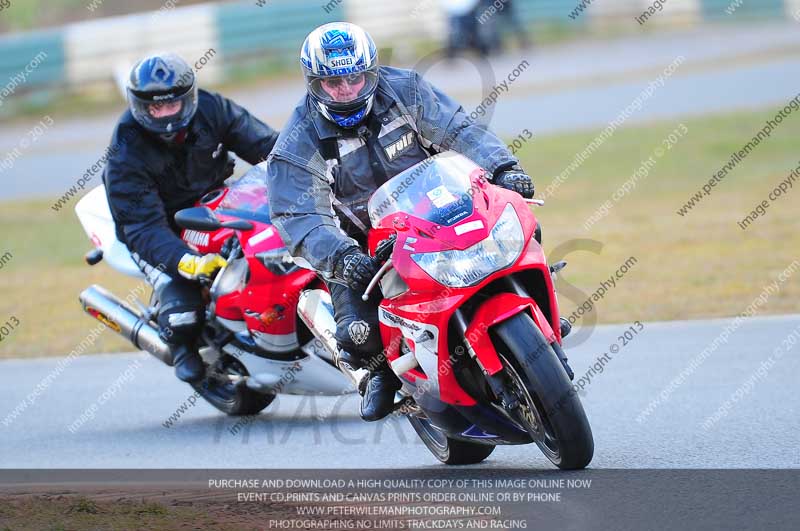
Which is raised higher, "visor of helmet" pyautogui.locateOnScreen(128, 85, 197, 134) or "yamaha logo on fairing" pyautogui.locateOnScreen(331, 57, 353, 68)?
"yamaha logo on fairing" pyautogui.locateOnScreen(331, 57, 353, 68)

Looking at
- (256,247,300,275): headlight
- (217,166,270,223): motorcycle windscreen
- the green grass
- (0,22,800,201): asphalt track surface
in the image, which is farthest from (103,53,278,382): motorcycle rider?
(0,22,800,201): asphalt track surface

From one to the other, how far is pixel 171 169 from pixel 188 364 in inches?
48.7

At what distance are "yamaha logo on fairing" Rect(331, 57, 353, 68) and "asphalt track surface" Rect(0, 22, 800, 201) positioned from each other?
13980mm

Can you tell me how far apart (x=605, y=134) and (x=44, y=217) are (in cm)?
910

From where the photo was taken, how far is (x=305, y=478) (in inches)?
227

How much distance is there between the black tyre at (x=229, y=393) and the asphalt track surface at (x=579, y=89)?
1222 centimetres

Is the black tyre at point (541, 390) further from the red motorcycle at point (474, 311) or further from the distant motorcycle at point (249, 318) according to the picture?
the distant motorcycle at point (249, 318)

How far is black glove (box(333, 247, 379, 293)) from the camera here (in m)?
5.27

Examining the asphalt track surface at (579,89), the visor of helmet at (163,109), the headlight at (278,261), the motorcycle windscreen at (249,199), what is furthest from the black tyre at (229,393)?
the asphalt track surface at (579,89)

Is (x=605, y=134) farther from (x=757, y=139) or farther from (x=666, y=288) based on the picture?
(x=666, y=288)

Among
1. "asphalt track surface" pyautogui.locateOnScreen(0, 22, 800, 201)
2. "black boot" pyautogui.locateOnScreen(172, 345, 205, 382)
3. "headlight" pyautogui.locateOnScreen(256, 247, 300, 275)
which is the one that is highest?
"headlight" pyautogui.locateOnScreen(256, 247, 300, 275)

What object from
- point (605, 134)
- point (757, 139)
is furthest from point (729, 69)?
point (757, 139)

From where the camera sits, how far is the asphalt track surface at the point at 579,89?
21016 millimetres

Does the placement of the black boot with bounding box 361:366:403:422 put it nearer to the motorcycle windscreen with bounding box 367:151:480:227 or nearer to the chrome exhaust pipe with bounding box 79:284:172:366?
the motorcycle windscreen with bounding box 367:151:480:227
